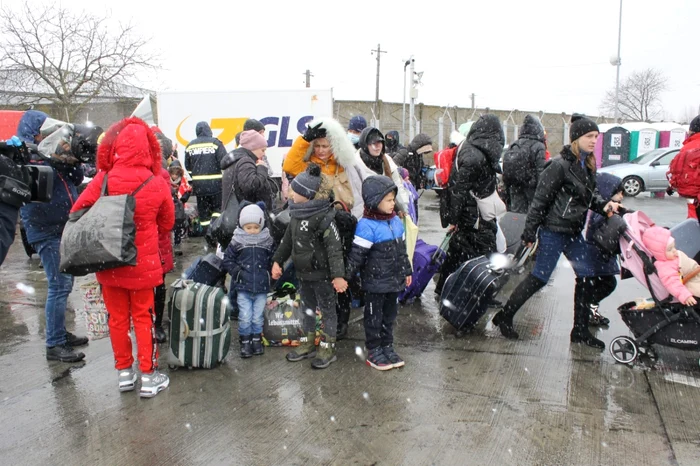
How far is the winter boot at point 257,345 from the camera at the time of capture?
4.25 metres

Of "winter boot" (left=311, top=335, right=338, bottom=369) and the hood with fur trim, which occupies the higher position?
the hood with fur trim

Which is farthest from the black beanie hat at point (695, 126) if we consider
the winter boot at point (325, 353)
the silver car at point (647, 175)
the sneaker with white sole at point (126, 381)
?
the silver car at point (647, 175)

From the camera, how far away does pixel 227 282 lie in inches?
258

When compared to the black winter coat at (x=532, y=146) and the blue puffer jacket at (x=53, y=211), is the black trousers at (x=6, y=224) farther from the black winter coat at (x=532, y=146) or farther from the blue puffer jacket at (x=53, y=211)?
the black winter coat at (x=532, y=146)

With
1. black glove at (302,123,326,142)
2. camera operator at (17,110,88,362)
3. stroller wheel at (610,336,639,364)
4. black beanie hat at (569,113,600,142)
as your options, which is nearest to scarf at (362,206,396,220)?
black glove at (302,123,326,142)

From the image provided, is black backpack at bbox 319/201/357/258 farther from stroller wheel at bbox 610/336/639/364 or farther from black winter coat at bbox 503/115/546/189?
black winter coat at bbox 503/115/546/189

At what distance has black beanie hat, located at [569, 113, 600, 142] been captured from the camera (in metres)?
4.10

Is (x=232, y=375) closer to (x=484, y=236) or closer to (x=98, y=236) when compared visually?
(x=98, y=236)

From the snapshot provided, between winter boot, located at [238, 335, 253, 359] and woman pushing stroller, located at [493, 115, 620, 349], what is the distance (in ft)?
7.47

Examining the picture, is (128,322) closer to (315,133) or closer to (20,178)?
(20,178)

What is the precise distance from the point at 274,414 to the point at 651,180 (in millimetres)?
15831

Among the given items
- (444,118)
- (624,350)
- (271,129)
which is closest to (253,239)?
(624,350)

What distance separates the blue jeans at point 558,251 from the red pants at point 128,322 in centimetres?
303

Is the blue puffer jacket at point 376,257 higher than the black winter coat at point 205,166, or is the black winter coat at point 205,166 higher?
the black winter coat at point 205,166
